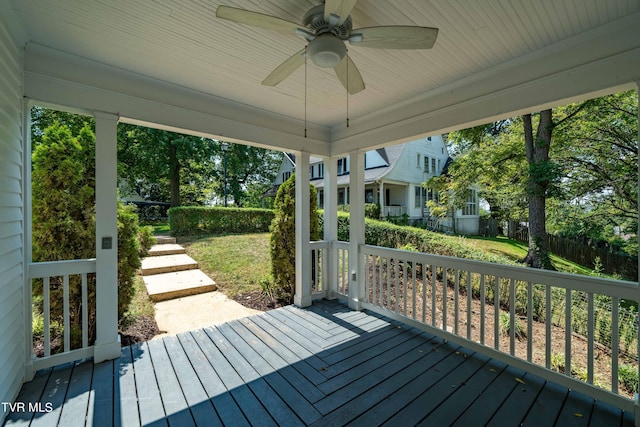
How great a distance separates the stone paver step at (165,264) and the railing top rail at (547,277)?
435 centimetres

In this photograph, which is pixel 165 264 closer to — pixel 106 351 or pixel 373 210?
pixel 106 351

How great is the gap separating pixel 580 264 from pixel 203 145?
1455 cm

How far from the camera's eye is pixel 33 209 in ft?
8.11

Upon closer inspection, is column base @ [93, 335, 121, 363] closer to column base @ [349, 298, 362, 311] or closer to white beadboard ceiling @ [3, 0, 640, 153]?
white beadboard ceiling @ [3, 0, 640, 153]

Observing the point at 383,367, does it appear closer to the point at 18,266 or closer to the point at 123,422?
the point at 123,422

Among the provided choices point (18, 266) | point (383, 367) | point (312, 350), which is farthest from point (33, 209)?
point (383, 367)

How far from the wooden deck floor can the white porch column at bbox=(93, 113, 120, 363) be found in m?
0.22

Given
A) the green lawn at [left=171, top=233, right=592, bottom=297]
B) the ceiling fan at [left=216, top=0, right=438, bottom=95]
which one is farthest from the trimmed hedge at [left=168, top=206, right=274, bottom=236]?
the ceiling fan at [left=216, top=0, right=438, bottom=95]

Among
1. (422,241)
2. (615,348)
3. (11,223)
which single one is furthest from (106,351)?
(422,241)

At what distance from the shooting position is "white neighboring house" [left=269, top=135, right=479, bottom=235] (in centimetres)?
1210

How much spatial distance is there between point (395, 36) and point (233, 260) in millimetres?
5764

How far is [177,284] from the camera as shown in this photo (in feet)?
15.3

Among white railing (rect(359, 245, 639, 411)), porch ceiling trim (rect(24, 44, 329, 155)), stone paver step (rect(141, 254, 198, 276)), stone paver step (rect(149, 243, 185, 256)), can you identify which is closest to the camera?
white railing (rect(359, 245, 639, 411))

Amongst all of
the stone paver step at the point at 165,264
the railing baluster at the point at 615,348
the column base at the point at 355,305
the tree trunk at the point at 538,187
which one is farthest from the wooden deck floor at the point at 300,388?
the tree trunk at the point at 538,187
